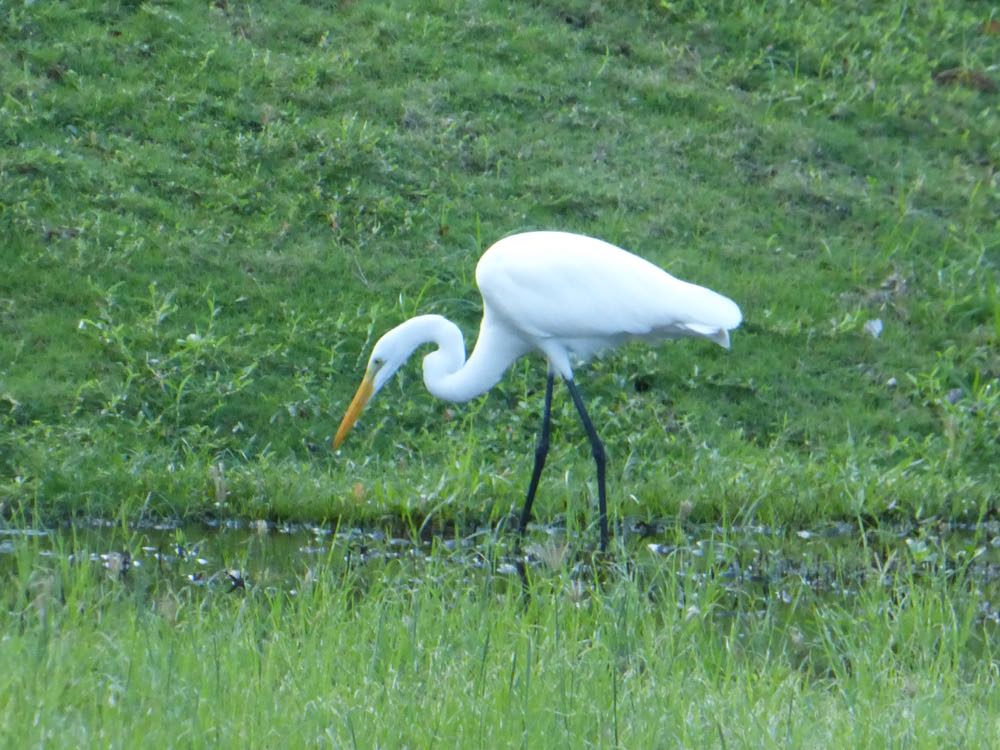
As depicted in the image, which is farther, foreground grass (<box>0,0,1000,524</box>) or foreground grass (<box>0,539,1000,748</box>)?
foreground grass (<box>0,0,1000,524</box>)

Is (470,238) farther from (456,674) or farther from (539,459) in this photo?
(456,674)

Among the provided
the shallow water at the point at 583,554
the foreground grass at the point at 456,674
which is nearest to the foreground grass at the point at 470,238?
the shallow water at the point at 583,554

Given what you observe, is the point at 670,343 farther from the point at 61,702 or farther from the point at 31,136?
the point at 61,702

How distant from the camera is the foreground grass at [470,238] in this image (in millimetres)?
7094

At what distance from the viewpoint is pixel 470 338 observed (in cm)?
842

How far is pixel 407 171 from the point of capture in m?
9.34

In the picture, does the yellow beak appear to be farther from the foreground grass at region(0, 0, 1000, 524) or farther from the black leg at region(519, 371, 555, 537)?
the black leg at region(519, 371, 555, 537)

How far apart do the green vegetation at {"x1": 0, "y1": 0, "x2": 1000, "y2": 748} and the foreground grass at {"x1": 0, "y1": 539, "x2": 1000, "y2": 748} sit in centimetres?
2

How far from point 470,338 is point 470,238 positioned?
72cm

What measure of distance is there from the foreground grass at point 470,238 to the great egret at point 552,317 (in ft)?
1.25

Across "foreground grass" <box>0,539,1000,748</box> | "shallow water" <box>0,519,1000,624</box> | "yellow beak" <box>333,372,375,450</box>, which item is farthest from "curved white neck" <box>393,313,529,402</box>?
"foreground grass" <box>0,539,1000,748</box>

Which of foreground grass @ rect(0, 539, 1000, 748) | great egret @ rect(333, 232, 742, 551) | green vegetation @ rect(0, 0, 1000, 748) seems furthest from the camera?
great egret @ rect(333, 232, 742, 551)

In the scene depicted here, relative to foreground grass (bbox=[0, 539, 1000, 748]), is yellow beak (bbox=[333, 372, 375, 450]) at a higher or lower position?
lower

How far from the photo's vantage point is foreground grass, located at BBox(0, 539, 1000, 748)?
325cm
